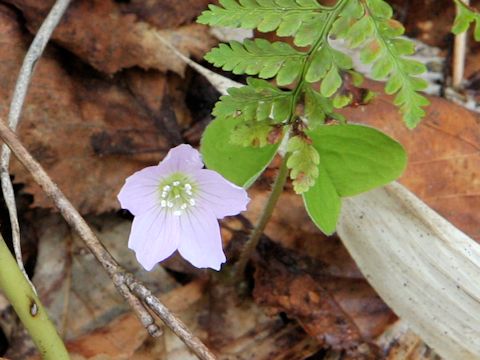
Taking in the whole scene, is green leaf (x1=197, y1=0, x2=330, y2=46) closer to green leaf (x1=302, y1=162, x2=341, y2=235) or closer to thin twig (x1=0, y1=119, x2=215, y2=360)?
green leaf (x1=302, y1=162, x2=341, y2=235)

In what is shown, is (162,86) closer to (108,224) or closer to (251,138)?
(108,224)

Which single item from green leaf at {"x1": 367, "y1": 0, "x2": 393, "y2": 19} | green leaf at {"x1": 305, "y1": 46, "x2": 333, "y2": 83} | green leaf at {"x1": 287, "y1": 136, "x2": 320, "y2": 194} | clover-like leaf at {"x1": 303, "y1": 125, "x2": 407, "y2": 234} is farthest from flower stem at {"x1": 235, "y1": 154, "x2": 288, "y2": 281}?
green leaf at {"x1": 367, "y1": 0, "x2": 393, "y2": 19}

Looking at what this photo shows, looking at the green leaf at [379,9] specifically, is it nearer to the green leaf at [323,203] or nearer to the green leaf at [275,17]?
the green leaf at [275,17]

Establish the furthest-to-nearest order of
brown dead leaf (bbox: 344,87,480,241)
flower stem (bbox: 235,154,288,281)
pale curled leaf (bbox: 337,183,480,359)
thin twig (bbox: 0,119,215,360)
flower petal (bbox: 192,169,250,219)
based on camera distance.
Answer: brown dead leaf (bbox: 344,87,480,241) < pale curled leaf (bbox: 337,183,480,359) < flower stem (bbox: 235,154,288,281) < flower petal (bbox: 192,169,250,219) < thin twig (bbox: 0,119,215,360)

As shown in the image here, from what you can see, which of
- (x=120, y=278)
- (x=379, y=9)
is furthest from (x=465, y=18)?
(x=120, y=278)

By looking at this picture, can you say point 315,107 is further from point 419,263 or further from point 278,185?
point 419,263

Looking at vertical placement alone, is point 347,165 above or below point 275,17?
below
